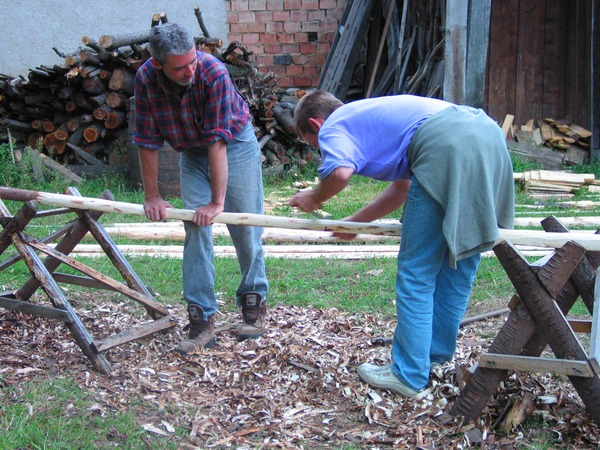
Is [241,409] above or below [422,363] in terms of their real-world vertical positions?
below

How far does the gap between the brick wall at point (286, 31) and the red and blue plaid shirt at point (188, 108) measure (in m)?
8.11

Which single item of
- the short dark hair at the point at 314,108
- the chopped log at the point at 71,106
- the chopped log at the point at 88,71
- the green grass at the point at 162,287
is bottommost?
the green grass at the point at 162,287

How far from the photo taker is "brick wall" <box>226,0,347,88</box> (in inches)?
476

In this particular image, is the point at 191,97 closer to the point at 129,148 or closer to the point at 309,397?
the point at 309,397

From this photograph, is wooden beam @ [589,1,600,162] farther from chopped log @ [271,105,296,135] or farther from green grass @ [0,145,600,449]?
chopped log @ [271,105,296,135]

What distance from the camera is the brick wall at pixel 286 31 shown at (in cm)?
1209

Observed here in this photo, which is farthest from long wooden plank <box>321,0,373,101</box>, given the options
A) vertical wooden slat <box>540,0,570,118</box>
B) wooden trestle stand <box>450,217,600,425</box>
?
wooden trestle stand <box>450,217,600,425</box>

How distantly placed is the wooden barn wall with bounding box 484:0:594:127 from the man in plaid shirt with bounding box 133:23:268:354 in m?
8.31

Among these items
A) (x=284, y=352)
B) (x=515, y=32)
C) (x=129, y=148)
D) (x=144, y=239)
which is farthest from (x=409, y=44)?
(x=284, y=352)

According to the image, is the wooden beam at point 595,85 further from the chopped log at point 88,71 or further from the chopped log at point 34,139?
the chopped log at point 34,139

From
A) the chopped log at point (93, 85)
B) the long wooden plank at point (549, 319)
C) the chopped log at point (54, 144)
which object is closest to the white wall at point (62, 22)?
the chopped log at point (54, 144)

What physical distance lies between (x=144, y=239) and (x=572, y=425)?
4.82 meters

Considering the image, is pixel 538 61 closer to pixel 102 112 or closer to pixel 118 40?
pixel 118 40

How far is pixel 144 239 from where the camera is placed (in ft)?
23.3
